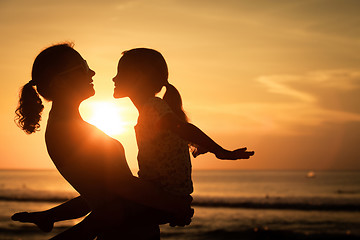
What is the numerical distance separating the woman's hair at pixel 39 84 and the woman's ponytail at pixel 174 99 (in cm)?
62

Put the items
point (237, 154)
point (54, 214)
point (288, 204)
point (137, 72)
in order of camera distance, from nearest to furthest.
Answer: point (237, 154) → point (137, 72) → point (54, 214) → point (288, 204)

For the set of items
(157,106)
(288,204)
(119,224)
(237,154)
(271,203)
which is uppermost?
(157,106)

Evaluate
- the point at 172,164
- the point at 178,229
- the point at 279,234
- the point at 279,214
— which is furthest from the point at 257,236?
the point at 172,164

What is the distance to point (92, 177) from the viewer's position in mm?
2303

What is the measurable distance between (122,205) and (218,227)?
18813 millimetres

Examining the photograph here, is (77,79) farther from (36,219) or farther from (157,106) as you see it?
(36,219)

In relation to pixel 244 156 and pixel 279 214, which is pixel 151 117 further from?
pixel 279 214

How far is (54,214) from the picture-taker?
8.95 feet

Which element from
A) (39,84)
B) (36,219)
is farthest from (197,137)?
(36,219)

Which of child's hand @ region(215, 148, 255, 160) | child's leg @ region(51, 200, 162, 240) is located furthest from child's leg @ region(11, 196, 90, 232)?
child's hand @ region(215, 148, 255, 160)

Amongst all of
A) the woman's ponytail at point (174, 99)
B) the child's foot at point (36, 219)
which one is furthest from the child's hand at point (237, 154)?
the child's foot at point (36, 219)

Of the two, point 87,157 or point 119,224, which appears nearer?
point 87,157

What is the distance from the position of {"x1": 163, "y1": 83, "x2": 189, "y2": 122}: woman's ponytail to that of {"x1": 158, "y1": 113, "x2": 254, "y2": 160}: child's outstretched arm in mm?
393

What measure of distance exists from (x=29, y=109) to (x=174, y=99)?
0.86 m
